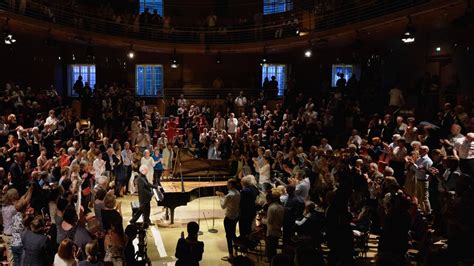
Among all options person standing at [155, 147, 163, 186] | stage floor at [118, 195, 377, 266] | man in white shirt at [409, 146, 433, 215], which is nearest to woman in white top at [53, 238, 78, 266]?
stage floor at [118, 195, 377, 266]

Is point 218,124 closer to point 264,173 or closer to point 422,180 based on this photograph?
point 264,173

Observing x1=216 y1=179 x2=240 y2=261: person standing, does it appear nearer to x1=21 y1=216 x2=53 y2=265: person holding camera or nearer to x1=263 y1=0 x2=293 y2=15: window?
x1=21 y1=216 x2=53 y2=265: person holding camera

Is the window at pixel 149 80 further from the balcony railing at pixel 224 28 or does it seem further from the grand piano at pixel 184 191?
the grand piano at pixel 184 191

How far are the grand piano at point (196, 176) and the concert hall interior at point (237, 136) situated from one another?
2.1 inches

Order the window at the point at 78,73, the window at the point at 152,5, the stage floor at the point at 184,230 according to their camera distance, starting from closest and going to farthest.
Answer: the stage floor at the point at 184,230 < the window at the point at 78,73 < the window at the point at 152,5

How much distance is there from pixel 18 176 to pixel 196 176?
4267mm

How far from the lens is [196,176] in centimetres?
1270

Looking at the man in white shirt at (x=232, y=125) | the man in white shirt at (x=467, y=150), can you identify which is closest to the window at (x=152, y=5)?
the man in white shirt at (x=232, y=125)

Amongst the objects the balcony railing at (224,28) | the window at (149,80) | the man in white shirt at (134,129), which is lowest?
the man in white shirt at (134,129)

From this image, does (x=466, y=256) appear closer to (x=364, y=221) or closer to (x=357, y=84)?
(x=364, y=221)

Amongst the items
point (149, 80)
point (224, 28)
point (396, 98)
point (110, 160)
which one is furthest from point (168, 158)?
point (149, 80)

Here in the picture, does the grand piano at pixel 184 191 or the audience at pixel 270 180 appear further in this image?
the grand piano at pixel 184 191

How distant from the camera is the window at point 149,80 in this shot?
25.7 meters

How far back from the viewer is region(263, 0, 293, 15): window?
2506 centimetres
